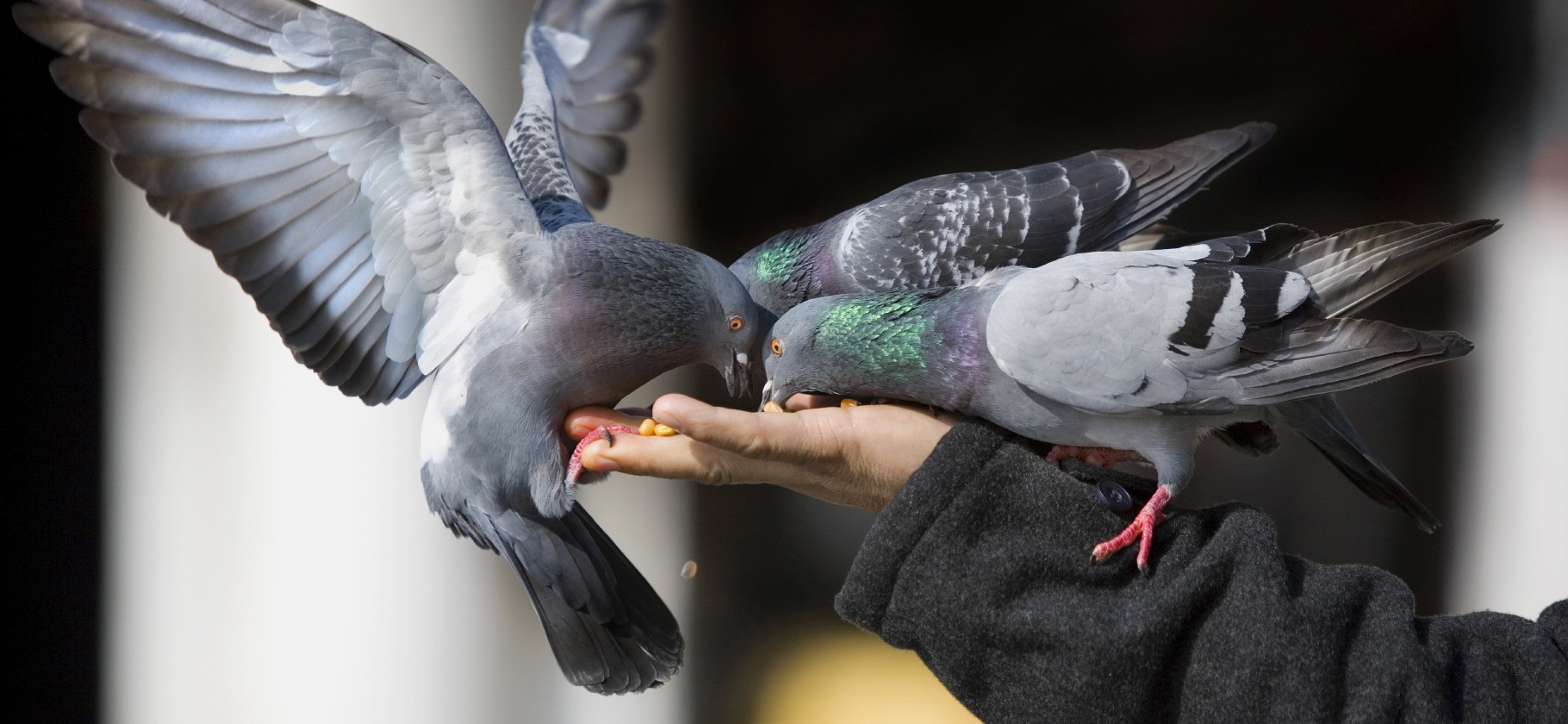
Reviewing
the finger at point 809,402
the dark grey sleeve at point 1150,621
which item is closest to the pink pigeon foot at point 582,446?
the finger at point 809,402

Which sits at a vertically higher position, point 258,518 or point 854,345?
point 854,345

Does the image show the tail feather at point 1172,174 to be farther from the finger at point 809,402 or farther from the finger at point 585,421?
the finger at point 585,421

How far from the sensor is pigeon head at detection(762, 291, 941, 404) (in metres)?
1.29

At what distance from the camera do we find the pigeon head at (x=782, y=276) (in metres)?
1.84

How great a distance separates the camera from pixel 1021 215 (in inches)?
69.2

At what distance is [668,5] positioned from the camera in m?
2.97

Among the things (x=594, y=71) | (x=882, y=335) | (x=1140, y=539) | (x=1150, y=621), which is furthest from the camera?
(x=594, y=71)

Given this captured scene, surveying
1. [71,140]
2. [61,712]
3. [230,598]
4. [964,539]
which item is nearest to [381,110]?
[964,539]

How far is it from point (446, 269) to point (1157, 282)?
1055 mm

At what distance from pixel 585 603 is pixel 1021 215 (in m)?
1.12

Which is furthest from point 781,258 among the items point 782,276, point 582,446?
point 582,446

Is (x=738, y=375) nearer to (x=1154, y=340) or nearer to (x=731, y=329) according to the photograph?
(x=731, y=329)

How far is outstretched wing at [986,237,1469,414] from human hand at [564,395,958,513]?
0.22 m

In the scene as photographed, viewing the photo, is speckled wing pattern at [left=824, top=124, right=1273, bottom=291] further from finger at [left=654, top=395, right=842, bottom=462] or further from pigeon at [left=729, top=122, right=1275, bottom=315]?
finger at [left=654, top=395, right=842, bottom=462]
